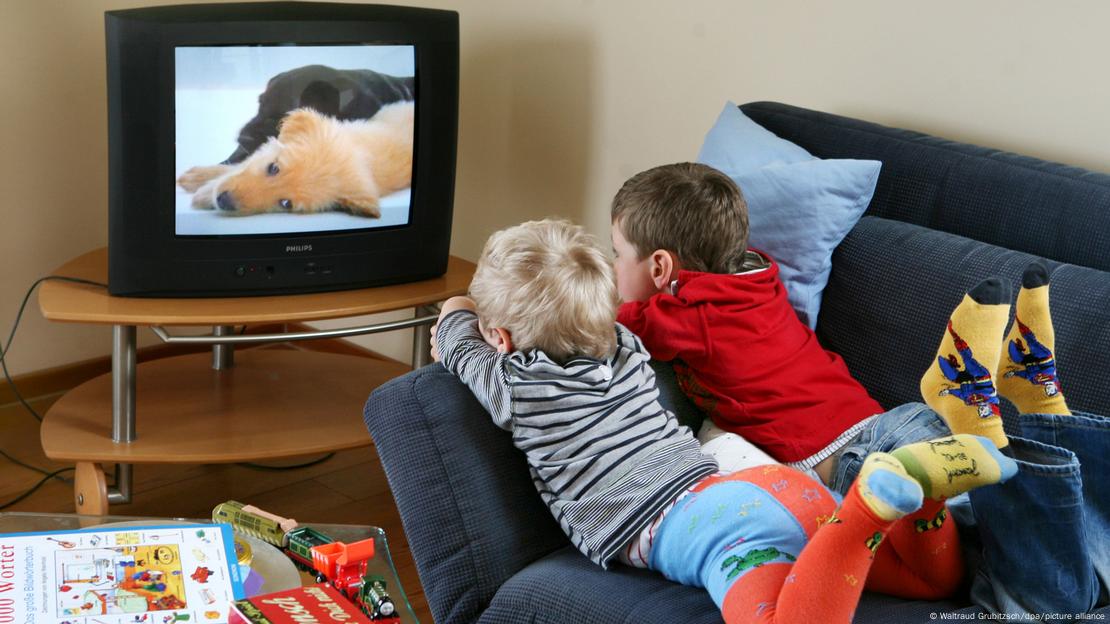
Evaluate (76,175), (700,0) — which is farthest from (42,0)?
(700,0)

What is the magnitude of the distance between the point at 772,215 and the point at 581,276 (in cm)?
53

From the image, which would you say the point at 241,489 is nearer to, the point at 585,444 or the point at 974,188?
the point at 585,444

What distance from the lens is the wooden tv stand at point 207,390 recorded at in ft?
7.58

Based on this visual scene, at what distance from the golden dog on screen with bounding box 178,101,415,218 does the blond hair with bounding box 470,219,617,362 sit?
2.92 ft

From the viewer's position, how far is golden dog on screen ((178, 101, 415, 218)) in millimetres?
2361

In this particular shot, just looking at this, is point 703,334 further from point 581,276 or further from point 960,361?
point 960,361

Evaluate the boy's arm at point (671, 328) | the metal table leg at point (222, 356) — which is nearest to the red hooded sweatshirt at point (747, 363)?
the boy's arm at point (671, 328)

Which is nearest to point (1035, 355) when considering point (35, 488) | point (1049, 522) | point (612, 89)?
point (1049, 522)

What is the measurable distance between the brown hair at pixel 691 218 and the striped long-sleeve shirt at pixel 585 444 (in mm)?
313

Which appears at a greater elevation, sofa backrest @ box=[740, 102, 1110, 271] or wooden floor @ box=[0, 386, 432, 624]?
sofa backrest @ box=[740, 102, 1110, 271]

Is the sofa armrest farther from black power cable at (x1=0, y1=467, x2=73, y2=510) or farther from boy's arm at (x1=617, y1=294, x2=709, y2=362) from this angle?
black power cable at (x1=0, y1=467, x2=73, y2=510)

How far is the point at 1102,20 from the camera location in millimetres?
2002

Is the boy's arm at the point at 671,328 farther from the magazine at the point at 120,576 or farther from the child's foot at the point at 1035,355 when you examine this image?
the magazine at the point at 120,576

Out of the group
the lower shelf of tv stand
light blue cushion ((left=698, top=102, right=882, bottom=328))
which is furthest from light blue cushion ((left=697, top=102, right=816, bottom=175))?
the lower shelf of tv stand
